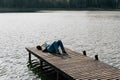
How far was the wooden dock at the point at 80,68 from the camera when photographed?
13.5m

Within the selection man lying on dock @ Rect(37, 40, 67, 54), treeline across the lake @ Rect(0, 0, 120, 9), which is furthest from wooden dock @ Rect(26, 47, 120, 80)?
treeline across the lake @ Rect(0, 0, 120, 9)

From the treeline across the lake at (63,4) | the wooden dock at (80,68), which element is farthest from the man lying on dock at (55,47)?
the treeline across the lake at (63,4)

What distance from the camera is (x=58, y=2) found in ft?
520

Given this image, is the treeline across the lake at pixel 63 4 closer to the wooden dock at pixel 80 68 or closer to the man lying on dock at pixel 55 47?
the man lying on dock at pixel 55 47

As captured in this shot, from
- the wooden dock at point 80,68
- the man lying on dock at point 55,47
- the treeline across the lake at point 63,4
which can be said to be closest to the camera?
the wooden dock at point 80,68

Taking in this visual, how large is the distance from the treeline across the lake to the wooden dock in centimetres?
13337

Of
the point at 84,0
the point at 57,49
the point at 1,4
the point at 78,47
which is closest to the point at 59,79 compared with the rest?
the point at 57,49

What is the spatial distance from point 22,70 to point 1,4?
134m

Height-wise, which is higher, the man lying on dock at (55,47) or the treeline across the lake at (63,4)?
the man lying on dock at (55,47)

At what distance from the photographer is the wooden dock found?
13.5m

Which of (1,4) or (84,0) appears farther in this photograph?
(84,0)

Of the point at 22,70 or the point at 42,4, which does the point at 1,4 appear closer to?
the point at 42,4

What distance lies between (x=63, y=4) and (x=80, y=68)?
146862 millimetres

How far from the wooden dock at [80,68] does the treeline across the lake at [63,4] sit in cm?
13337
